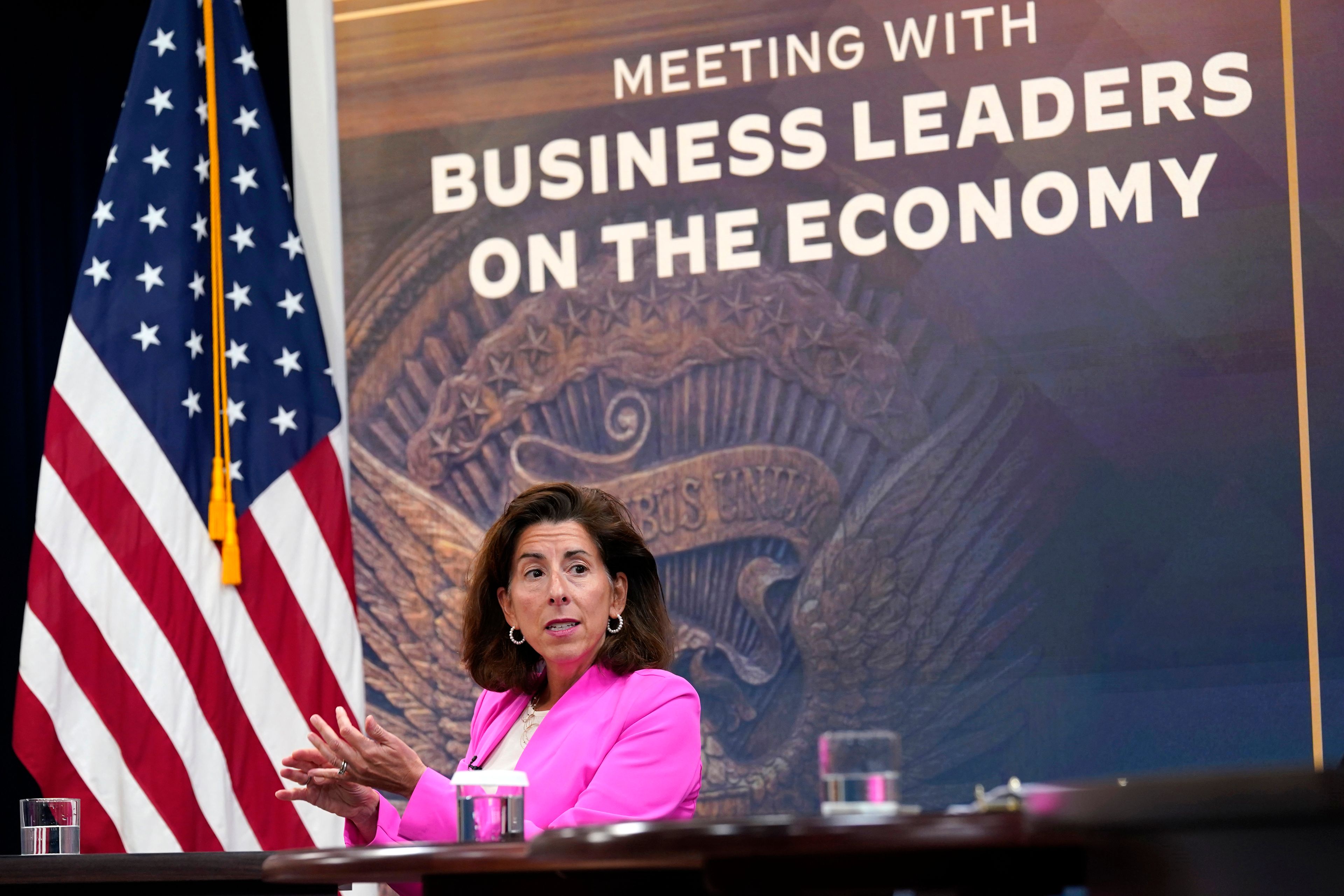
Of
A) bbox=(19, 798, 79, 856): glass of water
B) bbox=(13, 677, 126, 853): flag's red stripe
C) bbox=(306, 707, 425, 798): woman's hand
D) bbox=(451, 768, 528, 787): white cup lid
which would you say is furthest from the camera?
bbox=(13, 677, 126, 853): flag's red stripe

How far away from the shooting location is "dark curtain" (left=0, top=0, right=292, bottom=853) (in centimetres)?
428

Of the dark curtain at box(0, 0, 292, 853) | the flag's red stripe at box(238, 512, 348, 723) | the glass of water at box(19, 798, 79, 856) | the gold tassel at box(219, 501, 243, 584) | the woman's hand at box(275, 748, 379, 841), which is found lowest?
the glass of water at box(19, 798, 79, 856)

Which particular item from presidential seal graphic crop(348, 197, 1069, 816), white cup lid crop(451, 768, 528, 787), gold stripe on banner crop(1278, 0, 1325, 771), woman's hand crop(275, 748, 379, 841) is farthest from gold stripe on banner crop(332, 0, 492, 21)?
white cup lid crop(451, 768, 528, 787)

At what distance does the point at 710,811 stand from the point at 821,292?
4.19 ft

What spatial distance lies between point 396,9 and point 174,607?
168 cm

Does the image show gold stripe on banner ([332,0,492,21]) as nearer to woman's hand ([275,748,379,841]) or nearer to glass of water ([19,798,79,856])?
glass of water ([19,798,79,856])

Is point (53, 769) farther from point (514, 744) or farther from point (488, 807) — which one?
point (488, 807)

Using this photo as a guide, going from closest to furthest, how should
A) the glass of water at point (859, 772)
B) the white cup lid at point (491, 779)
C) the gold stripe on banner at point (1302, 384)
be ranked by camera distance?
the glass of water at point (859, 772) → the white cup lid at point (491, 779) → the gold stripe on banner at point (1302, 384)

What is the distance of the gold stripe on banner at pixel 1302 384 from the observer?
3.49 meters

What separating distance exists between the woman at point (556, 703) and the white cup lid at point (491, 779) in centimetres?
20

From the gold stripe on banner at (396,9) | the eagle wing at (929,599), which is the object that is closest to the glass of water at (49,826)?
the eagle wing at (929,599)

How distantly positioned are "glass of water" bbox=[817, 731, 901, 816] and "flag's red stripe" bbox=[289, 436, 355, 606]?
8.27 feet

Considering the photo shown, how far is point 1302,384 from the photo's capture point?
11.7ft

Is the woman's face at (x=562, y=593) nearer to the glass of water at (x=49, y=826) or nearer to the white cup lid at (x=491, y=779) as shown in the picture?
the white cup lid at (x=491, y=779)
